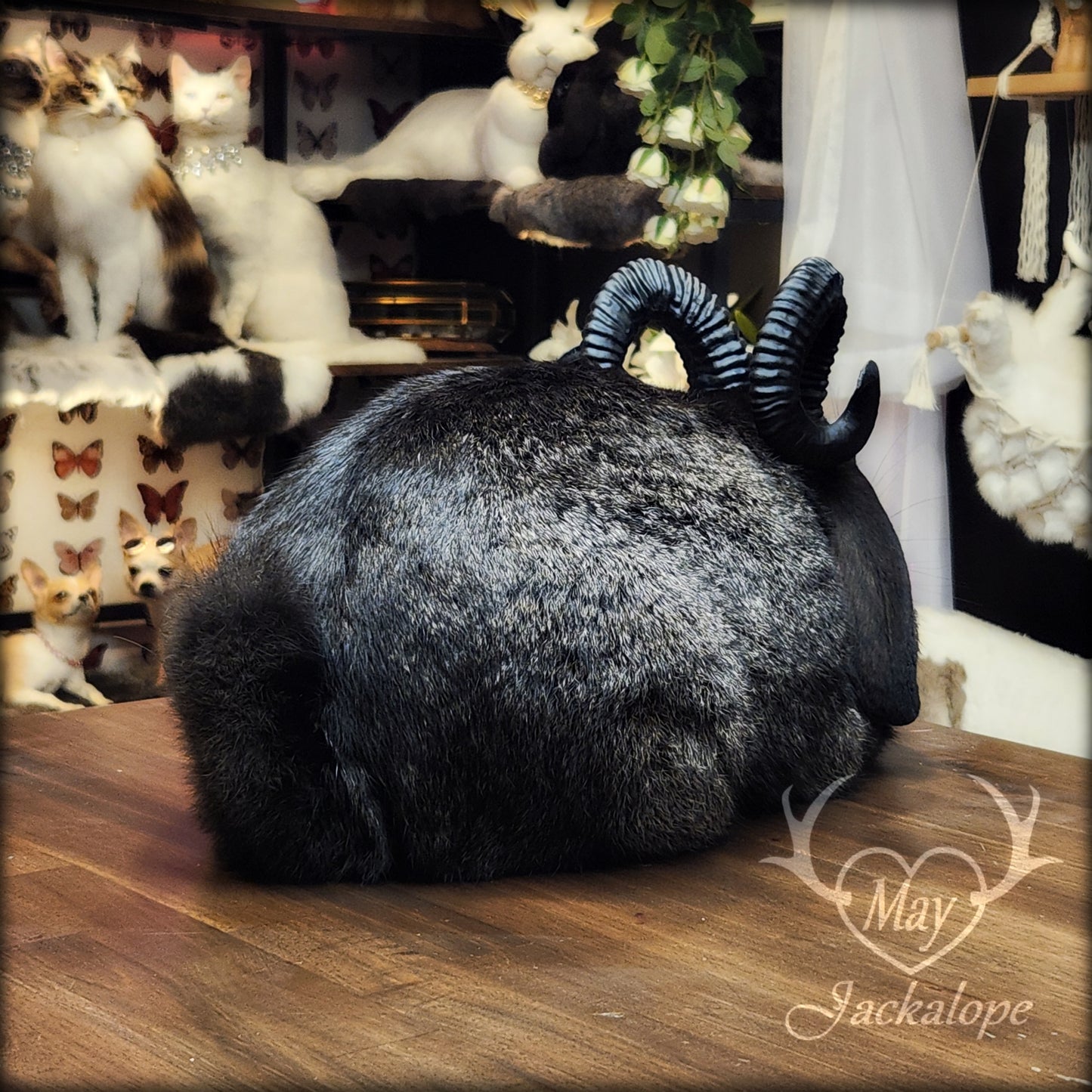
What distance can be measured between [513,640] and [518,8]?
49.3 inches

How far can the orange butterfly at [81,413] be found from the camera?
6.00 ft

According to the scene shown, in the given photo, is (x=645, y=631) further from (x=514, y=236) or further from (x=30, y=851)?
(x=514, y=236)

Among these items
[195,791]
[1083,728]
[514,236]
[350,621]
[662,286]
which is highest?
[514,236]

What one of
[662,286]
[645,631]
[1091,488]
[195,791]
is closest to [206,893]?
[195,791]

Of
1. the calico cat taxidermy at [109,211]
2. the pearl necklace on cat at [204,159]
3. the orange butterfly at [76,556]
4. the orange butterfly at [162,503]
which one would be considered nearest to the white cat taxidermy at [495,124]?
the pearl necklace on cat at [204,159]

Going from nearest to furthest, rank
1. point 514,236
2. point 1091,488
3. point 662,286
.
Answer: point 662,286
point 1091,488
point 514,236

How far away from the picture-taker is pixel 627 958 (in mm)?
711

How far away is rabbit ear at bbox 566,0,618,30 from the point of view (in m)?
1.76

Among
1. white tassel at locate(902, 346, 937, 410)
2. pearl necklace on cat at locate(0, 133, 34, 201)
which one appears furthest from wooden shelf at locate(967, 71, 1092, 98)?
pearl necklace on cat at locate(0, 133, 34, 201)

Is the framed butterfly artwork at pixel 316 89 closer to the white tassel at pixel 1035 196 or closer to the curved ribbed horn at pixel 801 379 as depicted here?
the white tassel at pixel 1035 196

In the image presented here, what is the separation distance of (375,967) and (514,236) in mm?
1334

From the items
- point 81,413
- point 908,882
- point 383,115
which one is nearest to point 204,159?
point 383,115

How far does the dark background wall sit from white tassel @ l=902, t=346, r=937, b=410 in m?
0.05

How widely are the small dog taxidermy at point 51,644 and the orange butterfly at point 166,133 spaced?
0.57m
